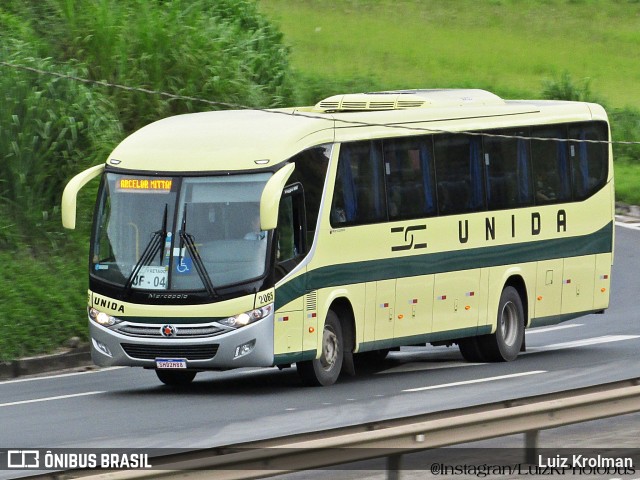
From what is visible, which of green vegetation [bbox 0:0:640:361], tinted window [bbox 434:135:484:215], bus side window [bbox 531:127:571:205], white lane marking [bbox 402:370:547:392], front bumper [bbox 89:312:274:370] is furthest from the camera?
green vegetation [bbox 0:0:640:361]

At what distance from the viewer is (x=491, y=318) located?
19.9m

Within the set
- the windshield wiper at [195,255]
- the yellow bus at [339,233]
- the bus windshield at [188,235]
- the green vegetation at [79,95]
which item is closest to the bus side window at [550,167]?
the yellow bus at [339,233]

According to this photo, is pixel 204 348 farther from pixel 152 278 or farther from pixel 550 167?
pixel 550 167

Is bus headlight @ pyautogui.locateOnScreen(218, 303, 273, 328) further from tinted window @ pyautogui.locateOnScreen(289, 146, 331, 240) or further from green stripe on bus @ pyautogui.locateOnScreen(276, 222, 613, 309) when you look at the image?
tinted window @ pyautogui.locateOnScreen(289, 146, 331, 240)

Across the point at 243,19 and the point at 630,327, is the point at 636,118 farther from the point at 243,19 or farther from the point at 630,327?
the point at 630,327

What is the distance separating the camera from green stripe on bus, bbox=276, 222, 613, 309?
16.9 meters

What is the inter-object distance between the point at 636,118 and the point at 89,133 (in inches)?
1122

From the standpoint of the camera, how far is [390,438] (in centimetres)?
914

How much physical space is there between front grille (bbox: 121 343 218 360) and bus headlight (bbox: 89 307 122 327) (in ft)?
1.07

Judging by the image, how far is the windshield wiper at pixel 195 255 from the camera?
16.2 m

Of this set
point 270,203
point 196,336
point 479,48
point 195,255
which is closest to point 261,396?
point 196,336

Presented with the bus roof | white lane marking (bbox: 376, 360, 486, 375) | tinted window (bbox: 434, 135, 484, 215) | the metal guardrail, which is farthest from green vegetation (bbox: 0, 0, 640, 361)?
the metal guardrail

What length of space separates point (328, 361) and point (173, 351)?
2.05 metres

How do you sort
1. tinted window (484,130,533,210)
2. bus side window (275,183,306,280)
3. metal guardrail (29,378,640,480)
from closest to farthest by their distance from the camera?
metal guardrail (29,378,640,480) < bus side window (275,183,306,280) < tinted window (484,130,533,210)
